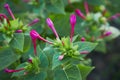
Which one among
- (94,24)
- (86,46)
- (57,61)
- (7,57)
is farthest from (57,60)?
(94,24)

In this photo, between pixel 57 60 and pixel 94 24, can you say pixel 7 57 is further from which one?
pixel 94 24

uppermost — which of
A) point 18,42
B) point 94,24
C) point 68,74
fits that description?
point 18,42

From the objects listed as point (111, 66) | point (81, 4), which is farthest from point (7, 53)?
point (111, 66)

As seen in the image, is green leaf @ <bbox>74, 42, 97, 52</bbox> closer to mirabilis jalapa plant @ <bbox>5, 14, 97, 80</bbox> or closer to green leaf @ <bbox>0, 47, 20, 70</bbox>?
mirabilis jalapa plant @ <bbox>5, 14, 97, 80</bbox>

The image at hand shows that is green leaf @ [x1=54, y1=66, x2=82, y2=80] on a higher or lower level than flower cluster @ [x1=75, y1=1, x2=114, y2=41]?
higher

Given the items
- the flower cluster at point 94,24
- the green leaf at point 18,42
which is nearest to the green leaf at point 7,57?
the green leaf at point 18,42

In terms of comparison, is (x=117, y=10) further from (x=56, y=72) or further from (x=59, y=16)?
(x=56, y=72)

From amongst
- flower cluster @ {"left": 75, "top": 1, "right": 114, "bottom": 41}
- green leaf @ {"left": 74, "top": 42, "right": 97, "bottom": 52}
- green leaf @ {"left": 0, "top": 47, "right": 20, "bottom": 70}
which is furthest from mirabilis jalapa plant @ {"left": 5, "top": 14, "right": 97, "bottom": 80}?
flower cluster @ {"left": 75, "top": 1, "right": 114, "bottom": 41}
